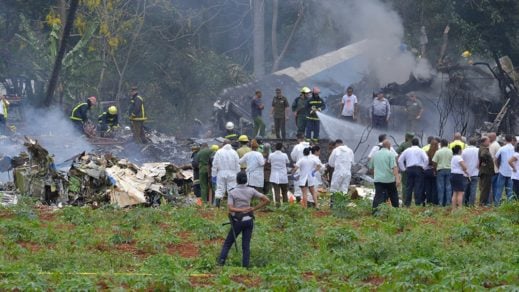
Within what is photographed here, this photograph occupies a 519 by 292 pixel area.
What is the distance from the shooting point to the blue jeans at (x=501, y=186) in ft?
70.0

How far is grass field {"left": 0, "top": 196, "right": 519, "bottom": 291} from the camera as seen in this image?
13.4m

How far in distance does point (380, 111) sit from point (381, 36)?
9.74 m

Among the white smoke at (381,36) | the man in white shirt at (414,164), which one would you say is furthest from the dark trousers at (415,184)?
the white smoke at (381,36)

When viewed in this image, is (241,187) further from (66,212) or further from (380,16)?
(380,16)

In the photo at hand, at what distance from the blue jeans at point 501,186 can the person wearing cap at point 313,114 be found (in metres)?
8.18

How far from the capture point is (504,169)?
2109 centimetres

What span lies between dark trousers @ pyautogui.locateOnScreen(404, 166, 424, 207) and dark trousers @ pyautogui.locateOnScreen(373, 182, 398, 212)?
0.86m

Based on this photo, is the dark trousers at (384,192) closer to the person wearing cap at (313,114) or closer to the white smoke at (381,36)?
the person wearing cap at (313,114)

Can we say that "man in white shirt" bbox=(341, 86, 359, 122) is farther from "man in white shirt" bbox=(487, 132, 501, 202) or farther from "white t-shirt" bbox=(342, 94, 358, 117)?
"man in white shirt" bbox=(487, 132, 501, 202)

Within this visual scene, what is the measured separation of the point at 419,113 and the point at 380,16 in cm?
721

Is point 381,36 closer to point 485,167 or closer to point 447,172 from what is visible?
point 485,167

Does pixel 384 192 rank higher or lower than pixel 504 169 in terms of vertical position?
lower

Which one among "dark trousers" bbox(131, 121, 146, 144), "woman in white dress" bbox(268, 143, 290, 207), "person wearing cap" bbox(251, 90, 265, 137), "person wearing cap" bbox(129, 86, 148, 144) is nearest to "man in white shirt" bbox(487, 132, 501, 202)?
"woman in white dress" bbox(268, 143, 290, 207)

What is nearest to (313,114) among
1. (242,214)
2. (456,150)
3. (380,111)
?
(380,111)
